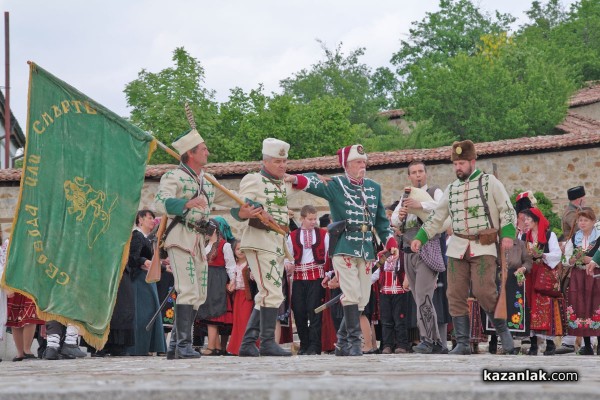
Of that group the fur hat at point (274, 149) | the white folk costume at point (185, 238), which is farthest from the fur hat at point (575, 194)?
the white folk costume at point (185, 238)

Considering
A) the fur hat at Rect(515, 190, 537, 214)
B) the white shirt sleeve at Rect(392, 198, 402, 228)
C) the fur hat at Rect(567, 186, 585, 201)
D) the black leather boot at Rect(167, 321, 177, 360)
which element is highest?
the fur hat at Rect(567, 186, 585, 201)

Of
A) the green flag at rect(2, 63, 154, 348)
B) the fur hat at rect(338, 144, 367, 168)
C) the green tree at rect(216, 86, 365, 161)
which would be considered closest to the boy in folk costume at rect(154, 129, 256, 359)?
Result: the green flag at rect(2, 63, 154, 348)

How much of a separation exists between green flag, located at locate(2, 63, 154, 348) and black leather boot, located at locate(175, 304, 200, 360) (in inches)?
20.5

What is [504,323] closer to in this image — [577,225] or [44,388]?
[577,225]

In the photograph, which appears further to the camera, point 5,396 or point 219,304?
point 219,304

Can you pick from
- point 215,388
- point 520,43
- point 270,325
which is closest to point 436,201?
point 270,325

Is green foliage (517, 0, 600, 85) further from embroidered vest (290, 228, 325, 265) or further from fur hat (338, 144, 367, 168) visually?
fur hat (338, 144, 367, 168)

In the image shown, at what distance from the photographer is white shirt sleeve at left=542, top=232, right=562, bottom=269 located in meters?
11.8

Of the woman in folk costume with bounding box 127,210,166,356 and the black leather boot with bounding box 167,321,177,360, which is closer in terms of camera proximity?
the black leather boot with bounding box 167,321,177,360

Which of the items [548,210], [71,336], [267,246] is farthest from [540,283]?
[548,210]

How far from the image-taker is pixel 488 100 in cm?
3878

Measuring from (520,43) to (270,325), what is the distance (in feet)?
118

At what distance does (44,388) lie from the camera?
4531 millimetres

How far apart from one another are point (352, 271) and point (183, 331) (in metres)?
1.52
